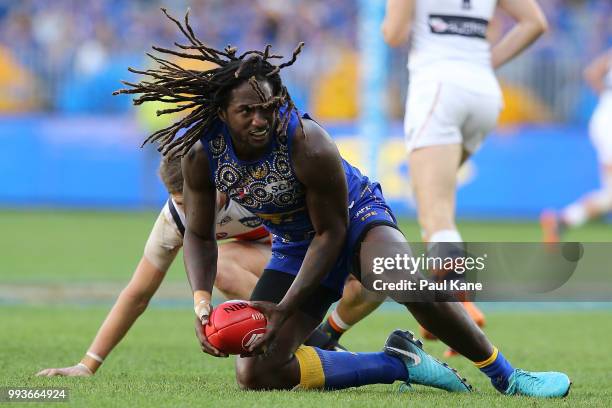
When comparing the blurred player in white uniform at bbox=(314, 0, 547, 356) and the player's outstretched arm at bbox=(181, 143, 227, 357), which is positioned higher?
the blurred player in white uniform at bbox=(314, 0, 547, 356)

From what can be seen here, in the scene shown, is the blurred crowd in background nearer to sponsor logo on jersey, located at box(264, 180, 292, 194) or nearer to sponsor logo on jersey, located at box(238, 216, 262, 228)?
sponsor logo on jersey, located at box(238, 216, 262, 228)

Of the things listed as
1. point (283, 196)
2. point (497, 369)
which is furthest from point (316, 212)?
point (497, 369)

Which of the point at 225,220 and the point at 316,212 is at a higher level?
the point at 316,212

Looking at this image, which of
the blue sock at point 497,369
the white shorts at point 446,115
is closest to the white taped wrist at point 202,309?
the blue sock at point 497,369

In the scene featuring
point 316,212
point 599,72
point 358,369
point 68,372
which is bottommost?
point 68,372

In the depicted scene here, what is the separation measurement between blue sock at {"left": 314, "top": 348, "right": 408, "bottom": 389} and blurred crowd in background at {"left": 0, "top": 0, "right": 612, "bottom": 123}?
1359cm

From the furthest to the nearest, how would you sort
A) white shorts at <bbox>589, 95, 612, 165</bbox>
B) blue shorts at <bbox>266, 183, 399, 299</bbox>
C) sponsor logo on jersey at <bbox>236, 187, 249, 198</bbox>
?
white shorts at <bbox>589, 95, 612, 165</bbox>
blue shorts at <bbox>266, 183, 399, 299</bbox>
sponsor logo on jersey at <bbox>236, 187, 249, 198</bbox>

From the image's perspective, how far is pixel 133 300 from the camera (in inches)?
241

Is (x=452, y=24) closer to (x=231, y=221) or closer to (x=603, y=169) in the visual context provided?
(x=231, y=221)

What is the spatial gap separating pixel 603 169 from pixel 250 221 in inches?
379

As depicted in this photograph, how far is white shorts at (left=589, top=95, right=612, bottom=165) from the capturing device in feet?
48.7

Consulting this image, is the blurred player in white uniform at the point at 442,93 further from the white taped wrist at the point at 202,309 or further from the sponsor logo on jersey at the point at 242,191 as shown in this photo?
the white taped wrist at the point at 202,309

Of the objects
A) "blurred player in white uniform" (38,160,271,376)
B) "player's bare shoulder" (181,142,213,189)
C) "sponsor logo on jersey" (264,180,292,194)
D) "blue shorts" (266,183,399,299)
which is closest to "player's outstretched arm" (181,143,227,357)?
"player's bare shoulder" (181,142,213,189)

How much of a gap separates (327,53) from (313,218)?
1535cm
